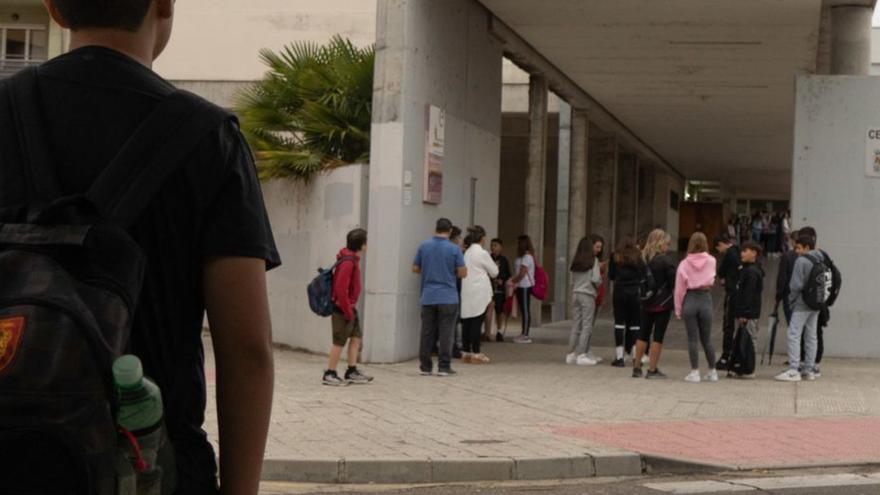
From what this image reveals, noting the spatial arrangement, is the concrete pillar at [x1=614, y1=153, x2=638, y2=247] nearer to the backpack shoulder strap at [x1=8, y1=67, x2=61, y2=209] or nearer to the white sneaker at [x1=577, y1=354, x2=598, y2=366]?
the white sneaker at [x1=577, y1=354, x2=598, y2=366]

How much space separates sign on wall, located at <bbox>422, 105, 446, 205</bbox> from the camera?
1900 cm

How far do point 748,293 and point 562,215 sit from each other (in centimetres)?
1547

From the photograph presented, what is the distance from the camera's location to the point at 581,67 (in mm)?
28031

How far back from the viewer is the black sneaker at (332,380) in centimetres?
1547

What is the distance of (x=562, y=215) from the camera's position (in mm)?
32844

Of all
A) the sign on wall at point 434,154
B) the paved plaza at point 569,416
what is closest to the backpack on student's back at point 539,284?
the sign on wall at point 434,154

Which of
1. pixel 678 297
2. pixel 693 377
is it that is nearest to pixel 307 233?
pixel 678 297

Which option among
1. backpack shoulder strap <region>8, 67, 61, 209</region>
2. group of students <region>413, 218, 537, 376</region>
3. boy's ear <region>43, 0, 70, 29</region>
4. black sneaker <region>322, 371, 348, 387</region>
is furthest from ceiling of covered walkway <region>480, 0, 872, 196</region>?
backpack shoulder strap <region>8, 67, 61, 209</region>

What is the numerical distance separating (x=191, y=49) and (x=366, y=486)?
→ 76.3 feet

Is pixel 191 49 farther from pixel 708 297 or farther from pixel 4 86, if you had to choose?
pixel 4 86

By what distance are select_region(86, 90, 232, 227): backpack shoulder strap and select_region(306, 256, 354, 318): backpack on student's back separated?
12.9 metres

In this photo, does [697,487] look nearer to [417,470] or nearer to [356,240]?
[417,470]

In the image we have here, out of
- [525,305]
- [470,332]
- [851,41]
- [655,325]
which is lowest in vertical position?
[470,332]

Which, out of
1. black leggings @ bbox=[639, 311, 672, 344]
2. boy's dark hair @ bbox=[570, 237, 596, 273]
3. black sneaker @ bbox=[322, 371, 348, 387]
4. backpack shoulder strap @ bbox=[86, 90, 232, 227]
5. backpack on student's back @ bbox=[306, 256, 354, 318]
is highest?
backpack shoulder strap @ bbox=[86, 90, 232, 227]
